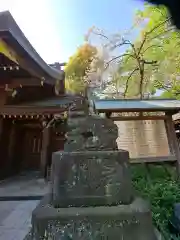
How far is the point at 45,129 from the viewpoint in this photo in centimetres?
825

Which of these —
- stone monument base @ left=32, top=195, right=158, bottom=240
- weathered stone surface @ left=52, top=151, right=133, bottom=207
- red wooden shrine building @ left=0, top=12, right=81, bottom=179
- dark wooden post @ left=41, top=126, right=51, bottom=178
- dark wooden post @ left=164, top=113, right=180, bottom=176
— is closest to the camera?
stone monument base @ left=32, top=195, right=158, bottom=240

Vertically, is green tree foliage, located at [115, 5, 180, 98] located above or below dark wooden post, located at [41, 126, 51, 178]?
above

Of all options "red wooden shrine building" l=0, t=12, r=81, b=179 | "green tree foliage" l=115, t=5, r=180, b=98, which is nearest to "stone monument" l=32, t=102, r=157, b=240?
"red wooden shrine building" l=0, t=12, r=81, b=179

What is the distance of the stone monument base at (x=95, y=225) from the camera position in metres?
2.30

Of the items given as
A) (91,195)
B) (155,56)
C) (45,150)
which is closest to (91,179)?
(91,195)

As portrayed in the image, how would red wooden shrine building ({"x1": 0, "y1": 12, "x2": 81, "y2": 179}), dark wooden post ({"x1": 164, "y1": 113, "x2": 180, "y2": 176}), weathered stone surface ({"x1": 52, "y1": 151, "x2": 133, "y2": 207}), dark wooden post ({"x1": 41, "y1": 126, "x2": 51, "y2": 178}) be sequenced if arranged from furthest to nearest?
dark wooden post ({"x1": 41, "y1": 126, "x2": 51, "y2": 178}) → dark wooden post ({"x1": 164, "y1": 113, "x2": 180, "y2": 176}) → red wooden shrine building ({"x1": 0, "y1": 12, "x2": 81, "y2": 179}) → weathered stone surface ({"x1": 52, "y1": 151, "x2": 133, "y2": 207})

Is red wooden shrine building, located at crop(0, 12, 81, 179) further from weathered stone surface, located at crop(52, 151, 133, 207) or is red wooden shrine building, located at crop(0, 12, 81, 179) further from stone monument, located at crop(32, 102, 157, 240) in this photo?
weathered stone surface, located at crop(52, 151, 133, 207)

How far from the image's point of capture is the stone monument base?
2297 mm

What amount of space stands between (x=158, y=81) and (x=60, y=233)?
31.3ft

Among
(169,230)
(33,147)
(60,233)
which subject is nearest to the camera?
(60,233)

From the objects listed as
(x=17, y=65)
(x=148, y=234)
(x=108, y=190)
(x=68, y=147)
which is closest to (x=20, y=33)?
(x=17, y=65)

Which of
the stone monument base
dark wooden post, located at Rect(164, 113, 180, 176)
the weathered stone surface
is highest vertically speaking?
dark wooden post, located at Rect(164, 113, 180, 176)

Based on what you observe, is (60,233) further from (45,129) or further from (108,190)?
(45,129)

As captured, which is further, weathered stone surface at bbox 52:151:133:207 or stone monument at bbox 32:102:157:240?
weathered stone surface at bbox 52:151:133:207
